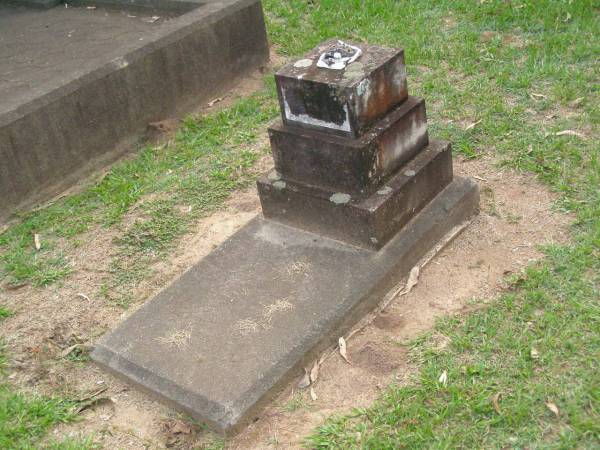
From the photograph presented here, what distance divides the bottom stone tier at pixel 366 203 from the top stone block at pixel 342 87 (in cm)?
32

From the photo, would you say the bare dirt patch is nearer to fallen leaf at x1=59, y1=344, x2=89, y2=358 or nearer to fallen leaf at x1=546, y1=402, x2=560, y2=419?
fallen leaf at x1=59, y1=344, x2=89, y2=358

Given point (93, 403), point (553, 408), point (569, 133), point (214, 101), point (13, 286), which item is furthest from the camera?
point (214, 101)

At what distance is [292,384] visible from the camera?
325 cm

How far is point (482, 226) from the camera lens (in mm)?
4059

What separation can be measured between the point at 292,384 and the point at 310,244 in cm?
84

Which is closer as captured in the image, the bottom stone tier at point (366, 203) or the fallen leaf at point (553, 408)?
the fallen leaf at point (553, 408)

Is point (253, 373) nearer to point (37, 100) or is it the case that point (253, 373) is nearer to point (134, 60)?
point (37, 100)

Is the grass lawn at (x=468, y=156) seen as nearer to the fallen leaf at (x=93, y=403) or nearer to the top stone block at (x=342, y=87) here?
the fallen leaf at (x=93, y=403)

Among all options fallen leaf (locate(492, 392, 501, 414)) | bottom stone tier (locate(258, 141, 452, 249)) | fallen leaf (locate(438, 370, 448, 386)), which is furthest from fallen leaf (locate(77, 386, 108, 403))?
fallen leaf (locate(492, 392, 501, 414))

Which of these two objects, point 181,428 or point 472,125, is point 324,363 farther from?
point 472,125

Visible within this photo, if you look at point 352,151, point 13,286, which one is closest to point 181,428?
point 352,151

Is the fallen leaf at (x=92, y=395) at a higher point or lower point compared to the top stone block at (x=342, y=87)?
lower

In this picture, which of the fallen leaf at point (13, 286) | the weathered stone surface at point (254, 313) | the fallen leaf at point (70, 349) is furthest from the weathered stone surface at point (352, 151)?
the fallen leaf at point (13, 286)

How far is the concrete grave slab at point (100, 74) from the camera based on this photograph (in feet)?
15.7
